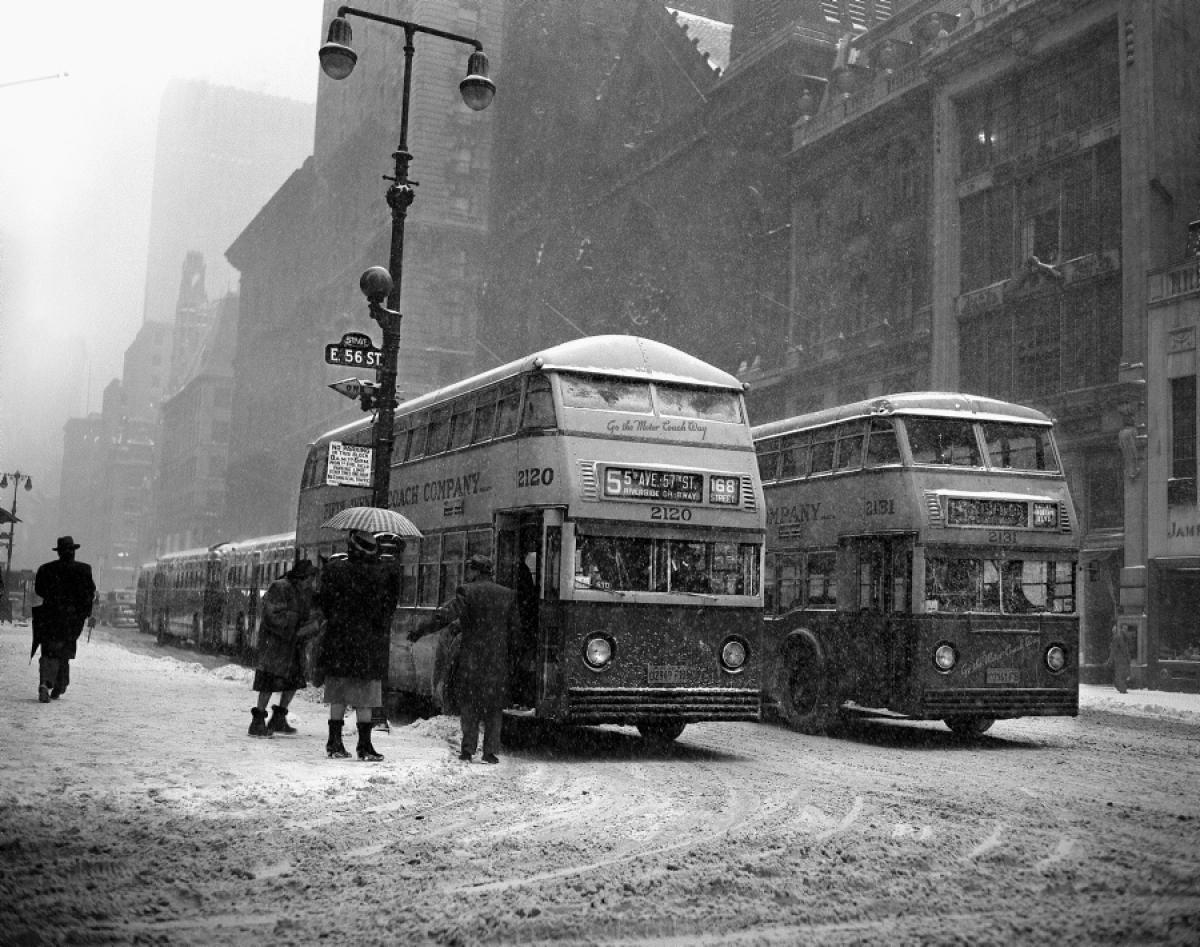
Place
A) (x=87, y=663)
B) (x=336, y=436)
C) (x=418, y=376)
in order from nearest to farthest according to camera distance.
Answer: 1. (x=336, y=436)
2. (x=87, y=663)
3. (x=418, y=376)

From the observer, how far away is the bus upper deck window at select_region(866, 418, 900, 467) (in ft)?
50.3

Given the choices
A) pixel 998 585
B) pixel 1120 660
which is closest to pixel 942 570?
pixel 998 585

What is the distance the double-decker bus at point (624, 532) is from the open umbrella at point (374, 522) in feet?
2.50

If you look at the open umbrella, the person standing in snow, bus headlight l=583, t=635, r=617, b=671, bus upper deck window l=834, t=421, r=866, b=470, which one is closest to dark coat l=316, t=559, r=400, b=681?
bus headlight l=583, t=635, r=617, b=671

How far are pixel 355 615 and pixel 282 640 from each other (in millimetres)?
2172

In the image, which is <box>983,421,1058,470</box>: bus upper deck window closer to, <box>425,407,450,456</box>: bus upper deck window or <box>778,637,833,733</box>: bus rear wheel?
<box>778,637,833,733</box>: bus rear wheel

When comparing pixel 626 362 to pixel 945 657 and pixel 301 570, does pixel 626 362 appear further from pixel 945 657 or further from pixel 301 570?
pixel 945 657

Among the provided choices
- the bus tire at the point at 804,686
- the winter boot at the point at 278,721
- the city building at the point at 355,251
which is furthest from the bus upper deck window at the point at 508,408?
the city building at the point at 355,251

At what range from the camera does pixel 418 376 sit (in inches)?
2635

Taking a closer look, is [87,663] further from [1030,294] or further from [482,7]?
[482,7]

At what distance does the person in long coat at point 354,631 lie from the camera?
438 inches

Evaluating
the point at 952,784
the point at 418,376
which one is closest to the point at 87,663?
→ the point at 952,784

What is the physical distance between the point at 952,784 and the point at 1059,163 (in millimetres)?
27841

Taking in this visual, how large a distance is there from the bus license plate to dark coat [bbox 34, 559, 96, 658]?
634cm
